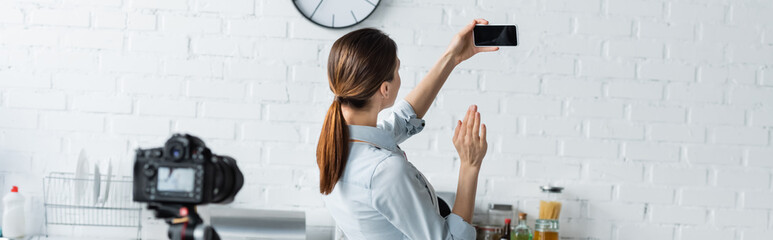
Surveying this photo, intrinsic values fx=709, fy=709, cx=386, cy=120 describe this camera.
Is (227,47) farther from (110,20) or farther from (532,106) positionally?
(532,106)

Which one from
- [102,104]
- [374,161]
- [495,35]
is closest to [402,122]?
[495,35]

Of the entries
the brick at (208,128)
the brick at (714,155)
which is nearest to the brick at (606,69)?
the brick at (714,155)

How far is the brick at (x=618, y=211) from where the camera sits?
2.58 meters

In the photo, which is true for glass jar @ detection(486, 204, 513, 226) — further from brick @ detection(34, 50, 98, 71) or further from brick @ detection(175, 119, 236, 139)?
brick @ detection(34, 50, 98, 71)

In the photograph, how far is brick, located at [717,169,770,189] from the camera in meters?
2.61

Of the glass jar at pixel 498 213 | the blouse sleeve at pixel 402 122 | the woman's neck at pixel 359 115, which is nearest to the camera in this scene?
the woman's neck at pixel 359 115

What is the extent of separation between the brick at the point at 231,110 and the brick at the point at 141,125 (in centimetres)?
15

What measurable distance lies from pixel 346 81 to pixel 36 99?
1499 mm

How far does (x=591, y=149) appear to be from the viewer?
8.44 ft

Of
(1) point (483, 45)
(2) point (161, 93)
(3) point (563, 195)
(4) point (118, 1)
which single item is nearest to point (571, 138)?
(3) point (563, 195)

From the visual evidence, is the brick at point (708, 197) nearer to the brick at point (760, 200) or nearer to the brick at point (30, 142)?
the brick at point (760, 200)

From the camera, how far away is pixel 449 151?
99.8 inches

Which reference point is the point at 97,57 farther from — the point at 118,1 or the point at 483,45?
the point at 483,45

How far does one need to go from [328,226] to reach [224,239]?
39cm
